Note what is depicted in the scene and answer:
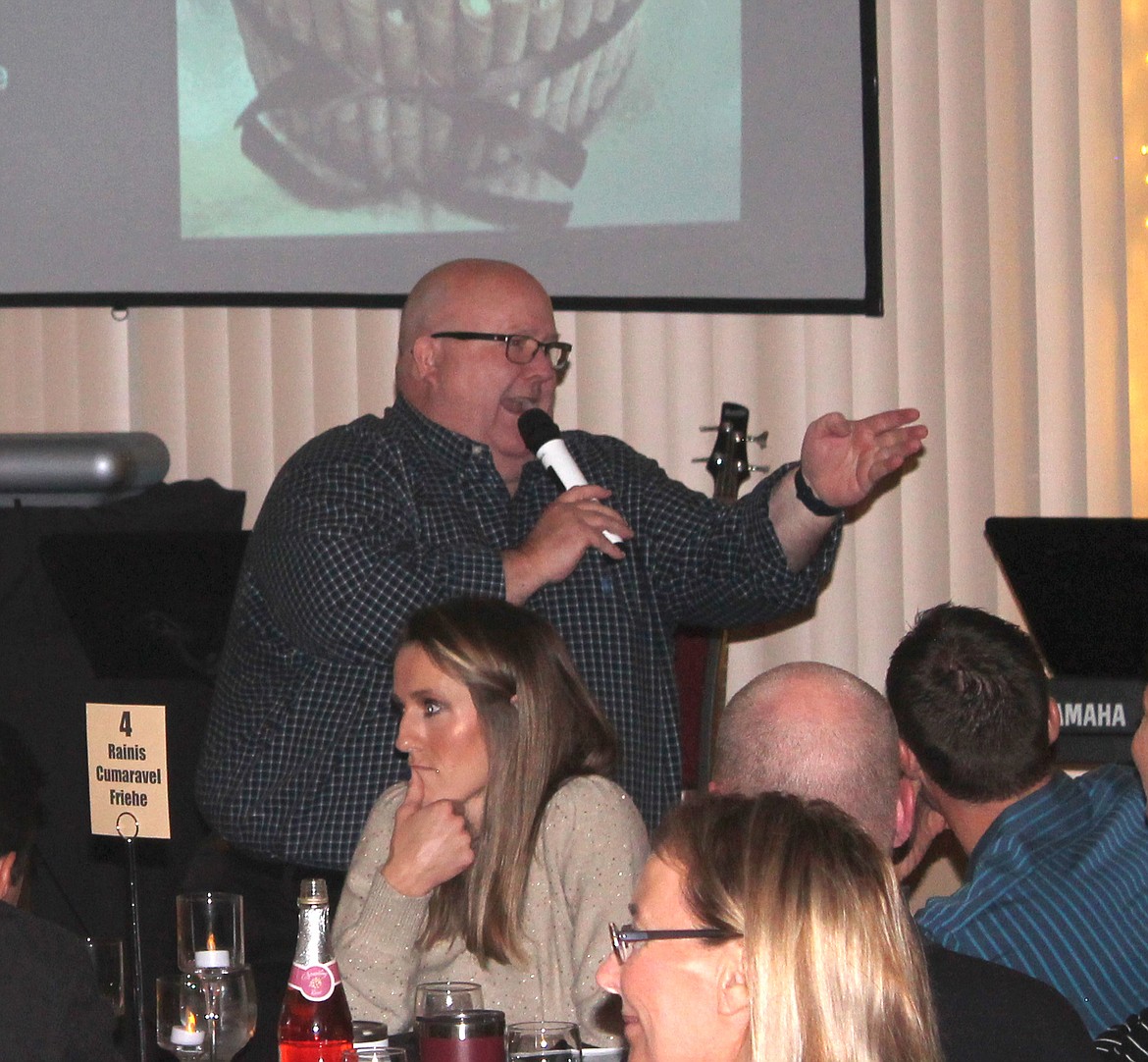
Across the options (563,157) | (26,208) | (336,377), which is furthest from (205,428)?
(563,157)

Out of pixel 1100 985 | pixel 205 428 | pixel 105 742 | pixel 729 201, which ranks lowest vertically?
pixel 1100 985

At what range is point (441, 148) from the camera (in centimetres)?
374

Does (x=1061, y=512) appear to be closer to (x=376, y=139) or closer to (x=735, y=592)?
(x=735, y=592)

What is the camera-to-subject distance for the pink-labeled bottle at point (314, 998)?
158 cm

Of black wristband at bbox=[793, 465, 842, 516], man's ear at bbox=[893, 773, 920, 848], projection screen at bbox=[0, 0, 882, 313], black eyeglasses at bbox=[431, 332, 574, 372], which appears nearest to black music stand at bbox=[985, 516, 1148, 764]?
black wristband at bbox=[793, 465, 842, 516]

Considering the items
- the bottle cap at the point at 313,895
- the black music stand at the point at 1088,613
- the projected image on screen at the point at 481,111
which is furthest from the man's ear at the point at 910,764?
the projected image on screen at the point at 481,111

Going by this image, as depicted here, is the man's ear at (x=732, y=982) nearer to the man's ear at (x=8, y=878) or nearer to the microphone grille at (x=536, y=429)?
the man's ear at (x=8, y=878)

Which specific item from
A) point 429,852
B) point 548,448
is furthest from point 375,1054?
point 548,448

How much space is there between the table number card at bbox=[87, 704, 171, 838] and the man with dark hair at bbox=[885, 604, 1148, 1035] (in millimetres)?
860

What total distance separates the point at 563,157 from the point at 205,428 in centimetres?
107

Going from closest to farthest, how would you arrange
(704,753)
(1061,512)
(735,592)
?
(735,592)
(704,753)
(1061,512)

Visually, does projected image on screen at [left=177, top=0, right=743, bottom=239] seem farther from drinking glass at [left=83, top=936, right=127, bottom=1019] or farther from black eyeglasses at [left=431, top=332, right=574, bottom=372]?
drinking glass at [left=83, top=936, right=127, bottom=1019]

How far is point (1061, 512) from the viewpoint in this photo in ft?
11.9

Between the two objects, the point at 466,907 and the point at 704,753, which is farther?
the point at 704,753
